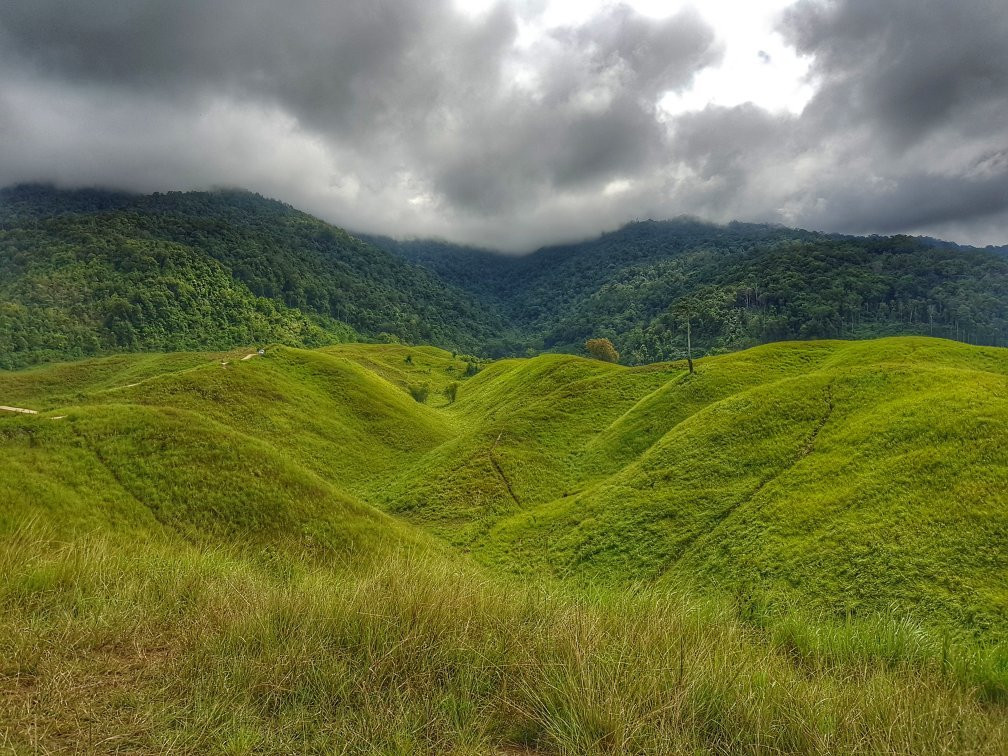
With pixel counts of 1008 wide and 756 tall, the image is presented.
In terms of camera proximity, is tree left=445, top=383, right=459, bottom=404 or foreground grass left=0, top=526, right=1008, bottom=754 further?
tree left=445, top=383, right=459, bottom=404

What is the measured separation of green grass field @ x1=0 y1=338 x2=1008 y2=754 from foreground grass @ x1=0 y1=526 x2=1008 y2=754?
33 mm

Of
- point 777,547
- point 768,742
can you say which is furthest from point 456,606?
point 777,547

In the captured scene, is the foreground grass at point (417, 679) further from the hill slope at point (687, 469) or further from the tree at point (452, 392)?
the tree at point (452, 392)

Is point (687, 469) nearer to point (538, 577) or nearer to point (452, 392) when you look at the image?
point (538, 577)

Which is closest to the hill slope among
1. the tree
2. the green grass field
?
the green grass field

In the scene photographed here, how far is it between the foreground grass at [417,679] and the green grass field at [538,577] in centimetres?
3

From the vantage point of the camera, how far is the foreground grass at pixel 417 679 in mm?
3896

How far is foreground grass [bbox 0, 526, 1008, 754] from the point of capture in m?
3.90

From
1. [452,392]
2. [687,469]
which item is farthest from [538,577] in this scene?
[452,392]

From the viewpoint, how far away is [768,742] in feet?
13.3

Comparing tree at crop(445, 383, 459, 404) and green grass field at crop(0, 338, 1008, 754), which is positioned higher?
green grass field at crop(0, 338, 1008, 754)

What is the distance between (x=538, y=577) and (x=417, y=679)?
151 inches

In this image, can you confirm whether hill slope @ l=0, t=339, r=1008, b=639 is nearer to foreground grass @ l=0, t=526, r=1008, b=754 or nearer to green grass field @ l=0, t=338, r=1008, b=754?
green grass field @ l=0, t=338, r=1008, b=754

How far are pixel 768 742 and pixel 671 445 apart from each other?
30068 millimetres
